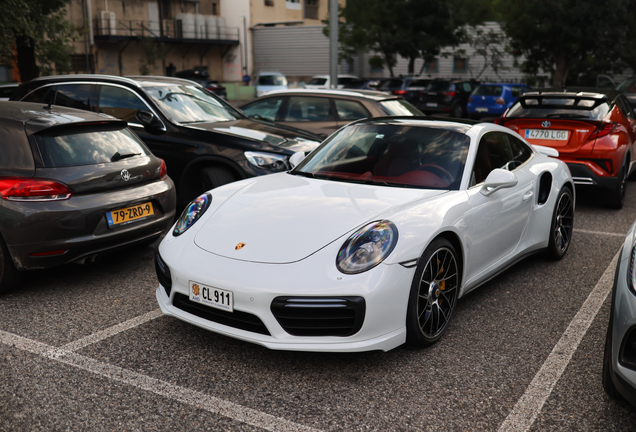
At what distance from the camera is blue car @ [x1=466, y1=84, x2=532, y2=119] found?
2008 centimetres

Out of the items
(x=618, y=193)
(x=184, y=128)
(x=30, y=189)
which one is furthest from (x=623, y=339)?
(x=618, y=193)

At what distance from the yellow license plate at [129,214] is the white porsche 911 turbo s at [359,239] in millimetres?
877

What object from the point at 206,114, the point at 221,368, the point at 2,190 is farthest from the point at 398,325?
the point at 206,114

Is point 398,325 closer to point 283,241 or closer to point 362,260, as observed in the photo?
point 362,260

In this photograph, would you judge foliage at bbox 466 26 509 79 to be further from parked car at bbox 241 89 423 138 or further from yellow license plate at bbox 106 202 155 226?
yellow license plate at bbox 106 202 155 226

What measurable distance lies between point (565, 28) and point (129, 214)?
22035 millimetres

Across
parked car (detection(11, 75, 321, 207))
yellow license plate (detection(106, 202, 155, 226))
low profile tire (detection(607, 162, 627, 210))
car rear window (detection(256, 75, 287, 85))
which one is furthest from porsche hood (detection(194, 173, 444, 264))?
car rear window (detection(256, 75, 287, 85))

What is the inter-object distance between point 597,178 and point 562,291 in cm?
321

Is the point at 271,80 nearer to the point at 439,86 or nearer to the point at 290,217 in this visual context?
the point at 439,86

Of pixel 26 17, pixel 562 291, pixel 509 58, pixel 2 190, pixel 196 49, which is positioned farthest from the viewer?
pixel 196 49

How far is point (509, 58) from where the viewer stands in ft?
128

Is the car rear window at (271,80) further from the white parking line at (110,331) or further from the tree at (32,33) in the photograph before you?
the white parking line at (110,331)

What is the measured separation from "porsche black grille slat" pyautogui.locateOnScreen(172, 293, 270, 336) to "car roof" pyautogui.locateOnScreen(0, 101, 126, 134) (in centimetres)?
202

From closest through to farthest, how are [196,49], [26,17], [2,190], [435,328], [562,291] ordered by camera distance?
1. [435,328]
2. [2,190]
3. [562,291]
4. [26,17]
5. [196,49]
